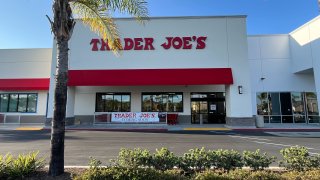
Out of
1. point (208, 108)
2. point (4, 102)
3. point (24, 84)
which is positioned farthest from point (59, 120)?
point (4, 102)

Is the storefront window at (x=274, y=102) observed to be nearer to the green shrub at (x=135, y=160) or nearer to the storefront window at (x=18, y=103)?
the green shrub at (x=135, y=160)

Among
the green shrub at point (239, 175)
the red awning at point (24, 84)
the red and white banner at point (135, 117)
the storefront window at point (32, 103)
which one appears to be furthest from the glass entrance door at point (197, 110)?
the green shrub at point (239, 175)

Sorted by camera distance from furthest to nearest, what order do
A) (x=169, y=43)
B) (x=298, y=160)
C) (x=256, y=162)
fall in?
(x=169, y=43) < (x=256, y=162) < (x=298, y=160)

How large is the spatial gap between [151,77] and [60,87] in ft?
49.8

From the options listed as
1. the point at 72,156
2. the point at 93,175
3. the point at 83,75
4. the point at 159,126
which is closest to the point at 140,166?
the point at 93,175

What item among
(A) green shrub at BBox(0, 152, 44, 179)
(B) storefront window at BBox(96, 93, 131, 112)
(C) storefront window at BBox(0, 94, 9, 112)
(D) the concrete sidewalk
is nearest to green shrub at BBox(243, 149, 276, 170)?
(A) green shrub at BBox(0, 152, 44, 179)

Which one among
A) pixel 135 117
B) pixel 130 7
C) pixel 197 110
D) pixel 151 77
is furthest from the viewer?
pixel 197 110

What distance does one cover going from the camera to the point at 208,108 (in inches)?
967

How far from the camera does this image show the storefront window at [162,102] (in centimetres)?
2444

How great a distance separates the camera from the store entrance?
80.3 feet

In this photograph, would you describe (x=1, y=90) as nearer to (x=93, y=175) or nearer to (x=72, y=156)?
(x=72, y=156)

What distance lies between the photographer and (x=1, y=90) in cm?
2508

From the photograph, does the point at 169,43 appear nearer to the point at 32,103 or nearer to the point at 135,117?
the point at 135,117

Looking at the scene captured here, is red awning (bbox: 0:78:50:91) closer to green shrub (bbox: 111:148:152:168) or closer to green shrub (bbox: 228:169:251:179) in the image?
green shrub (bbox: 111:148:152:168)
